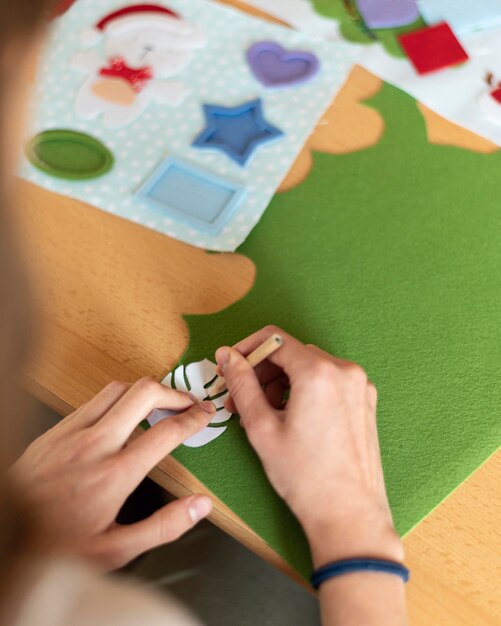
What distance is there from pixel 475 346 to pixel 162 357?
0.30 m

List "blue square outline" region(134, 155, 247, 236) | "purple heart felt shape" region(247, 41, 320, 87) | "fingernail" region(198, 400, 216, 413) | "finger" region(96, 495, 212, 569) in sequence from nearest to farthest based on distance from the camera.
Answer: "finger" region(96, 495, 212, 569) < "fingernail" region(198, 400, 216, 413) < "blue square outline" region(134, 155, 247, 236) < "purple heart felt shape" region(247, 41, 320, 87)

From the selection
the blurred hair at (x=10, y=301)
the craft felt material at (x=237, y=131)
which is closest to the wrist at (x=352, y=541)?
the blurred hair at (x=10, y=301)

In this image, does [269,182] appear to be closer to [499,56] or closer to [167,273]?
[167,273]

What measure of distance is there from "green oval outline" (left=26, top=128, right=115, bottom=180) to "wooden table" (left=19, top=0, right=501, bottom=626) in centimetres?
3

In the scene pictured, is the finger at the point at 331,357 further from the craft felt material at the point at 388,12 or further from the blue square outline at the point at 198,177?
the craft felt material at the point at 388,12

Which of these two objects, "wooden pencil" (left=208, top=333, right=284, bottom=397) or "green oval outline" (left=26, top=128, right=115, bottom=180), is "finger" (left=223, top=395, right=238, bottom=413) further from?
"green oval outline" (left=26, top=128, right=115, bottom=180)

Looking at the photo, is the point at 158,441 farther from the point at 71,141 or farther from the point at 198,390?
the point at 71,141

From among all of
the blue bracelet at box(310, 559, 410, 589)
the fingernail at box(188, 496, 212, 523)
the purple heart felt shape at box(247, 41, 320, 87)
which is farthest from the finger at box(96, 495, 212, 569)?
the purple heart felt shape at box(247, 41, 320, 87)

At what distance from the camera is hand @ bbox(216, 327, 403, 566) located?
1.99 feet

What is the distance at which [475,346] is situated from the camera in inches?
29.0

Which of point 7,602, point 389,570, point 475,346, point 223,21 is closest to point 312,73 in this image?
point 223,21

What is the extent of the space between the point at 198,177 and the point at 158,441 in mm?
338

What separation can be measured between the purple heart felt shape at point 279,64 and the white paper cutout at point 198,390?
0.39 m

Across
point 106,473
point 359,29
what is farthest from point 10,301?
point 359,29
